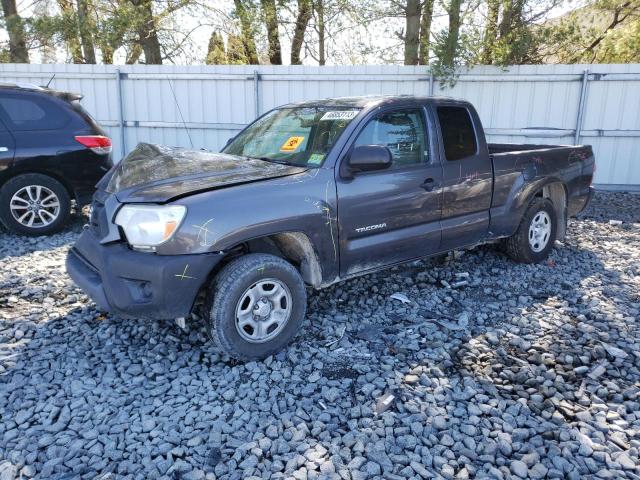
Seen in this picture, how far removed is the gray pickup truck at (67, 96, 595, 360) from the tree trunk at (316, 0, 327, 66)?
10315mm

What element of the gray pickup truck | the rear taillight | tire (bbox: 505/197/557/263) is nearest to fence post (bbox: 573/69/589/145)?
tire (bbox: 505/197/557/263)

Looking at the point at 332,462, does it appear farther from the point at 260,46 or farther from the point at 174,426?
the point at 260,46

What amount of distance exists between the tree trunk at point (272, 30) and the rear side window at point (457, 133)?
10599 mm

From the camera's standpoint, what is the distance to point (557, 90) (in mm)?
9969

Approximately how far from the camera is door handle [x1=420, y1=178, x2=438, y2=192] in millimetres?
4398

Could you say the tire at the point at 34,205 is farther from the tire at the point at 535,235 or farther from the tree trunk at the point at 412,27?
the tree trunk at the point at 412,27

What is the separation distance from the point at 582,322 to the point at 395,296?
153 centimetres

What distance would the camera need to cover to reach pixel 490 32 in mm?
10367

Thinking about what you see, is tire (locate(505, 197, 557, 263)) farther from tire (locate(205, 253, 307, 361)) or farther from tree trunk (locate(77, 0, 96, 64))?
tree trunk (locate(77, 0, 96, 64))

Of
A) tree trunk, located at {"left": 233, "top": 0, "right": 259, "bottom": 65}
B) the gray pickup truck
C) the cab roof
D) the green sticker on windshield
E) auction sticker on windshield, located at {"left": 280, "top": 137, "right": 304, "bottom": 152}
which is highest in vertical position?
tree trunk, located at {"left": 233, "top": 0, "right": 259, "bottom": 65}

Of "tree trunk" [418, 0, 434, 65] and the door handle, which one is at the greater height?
"tree trunk" [418, 0, 434, 65]

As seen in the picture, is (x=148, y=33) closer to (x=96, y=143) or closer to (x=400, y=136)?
(x=96, y=143)

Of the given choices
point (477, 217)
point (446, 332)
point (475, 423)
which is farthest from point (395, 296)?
point (475, 423)

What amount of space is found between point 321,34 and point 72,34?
653cm
